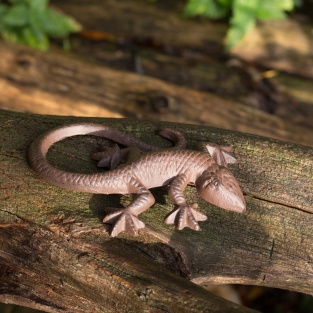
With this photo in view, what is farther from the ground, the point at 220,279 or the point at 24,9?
the point at 24,9

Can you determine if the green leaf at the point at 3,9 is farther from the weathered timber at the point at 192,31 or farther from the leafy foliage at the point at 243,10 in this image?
the leafy foliage at the point at 243,10

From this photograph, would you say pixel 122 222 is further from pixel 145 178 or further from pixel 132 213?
pixel 145 178

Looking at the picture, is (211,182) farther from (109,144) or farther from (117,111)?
(117,111)

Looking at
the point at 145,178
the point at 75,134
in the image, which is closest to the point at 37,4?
the point at 75,134

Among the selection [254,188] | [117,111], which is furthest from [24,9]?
[254,188]

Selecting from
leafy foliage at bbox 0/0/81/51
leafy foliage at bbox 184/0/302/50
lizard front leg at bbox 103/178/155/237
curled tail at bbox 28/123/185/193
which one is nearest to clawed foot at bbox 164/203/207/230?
lizard front leg at bbox 103/178/155/237

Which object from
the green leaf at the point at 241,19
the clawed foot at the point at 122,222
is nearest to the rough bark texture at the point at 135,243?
the clawed foot at the point at 122,222
